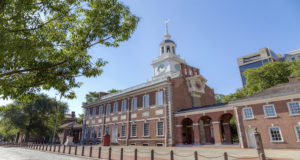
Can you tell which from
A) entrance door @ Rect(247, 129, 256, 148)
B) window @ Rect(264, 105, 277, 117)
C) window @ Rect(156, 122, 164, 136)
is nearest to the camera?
window @ Rect(264, 105, 277, 117)

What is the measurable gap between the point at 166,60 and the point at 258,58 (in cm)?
7529

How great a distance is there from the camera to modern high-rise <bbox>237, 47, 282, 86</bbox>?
287 ft

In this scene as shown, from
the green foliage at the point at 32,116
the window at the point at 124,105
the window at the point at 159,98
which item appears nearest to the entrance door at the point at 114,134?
the window at the point at 124,105

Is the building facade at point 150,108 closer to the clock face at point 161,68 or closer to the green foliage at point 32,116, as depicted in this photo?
the clock face at point 161,68

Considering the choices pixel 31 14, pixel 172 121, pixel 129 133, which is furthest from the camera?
pixel 129 133

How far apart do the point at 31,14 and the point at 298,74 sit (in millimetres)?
30820

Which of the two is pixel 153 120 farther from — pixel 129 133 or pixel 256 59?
pixel 256 59

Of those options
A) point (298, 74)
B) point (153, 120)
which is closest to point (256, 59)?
point (298, 74)

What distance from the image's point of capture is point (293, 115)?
14.6m

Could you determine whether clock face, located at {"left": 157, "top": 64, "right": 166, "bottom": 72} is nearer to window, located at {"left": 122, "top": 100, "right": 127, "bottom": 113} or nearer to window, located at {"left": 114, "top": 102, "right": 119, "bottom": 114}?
window, located at {"left": 122, "top": 100, "right": 127, "bottom": 113}

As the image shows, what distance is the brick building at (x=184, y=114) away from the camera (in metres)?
15.2

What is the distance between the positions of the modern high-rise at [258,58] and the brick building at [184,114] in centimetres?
6986

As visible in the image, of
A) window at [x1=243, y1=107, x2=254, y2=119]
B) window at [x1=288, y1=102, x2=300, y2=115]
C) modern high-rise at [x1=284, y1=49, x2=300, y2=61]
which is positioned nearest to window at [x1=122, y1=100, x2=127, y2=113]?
window at [x1=243, y1=107, x2=254, y2=119]

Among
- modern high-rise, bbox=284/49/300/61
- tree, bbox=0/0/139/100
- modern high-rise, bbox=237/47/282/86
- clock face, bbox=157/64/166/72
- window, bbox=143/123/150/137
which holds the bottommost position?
window, bbox=143/123/150/137
